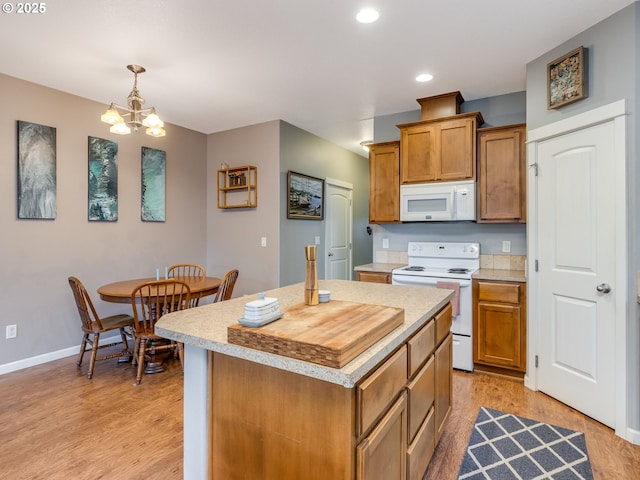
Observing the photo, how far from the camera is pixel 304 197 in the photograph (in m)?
4.75

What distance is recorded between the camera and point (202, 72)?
122 inches

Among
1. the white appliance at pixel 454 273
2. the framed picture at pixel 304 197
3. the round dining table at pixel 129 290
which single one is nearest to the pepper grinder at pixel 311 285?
the round dining table at pixel 129 290

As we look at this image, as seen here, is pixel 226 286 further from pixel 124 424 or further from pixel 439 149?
pixel 439 149

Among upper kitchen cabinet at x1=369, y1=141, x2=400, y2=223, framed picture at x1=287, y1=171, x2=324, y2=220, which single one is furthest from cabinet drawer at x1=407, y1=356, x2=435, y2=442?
framed picture at x1=287, y1=171, x2=324, y2=220

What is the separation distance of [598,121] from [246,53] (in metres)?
2.54

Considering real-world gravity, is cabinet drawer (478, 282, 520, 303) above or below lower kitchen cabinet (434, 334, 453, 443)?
above

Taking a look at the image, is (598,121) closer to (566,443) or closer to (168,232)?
(566,443)

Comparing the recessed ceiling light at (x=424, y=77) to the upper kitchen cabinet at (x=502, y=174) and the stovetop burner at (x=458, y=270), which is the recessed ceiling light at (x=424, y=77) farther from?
the stovetop burner at (x=458, y=270)

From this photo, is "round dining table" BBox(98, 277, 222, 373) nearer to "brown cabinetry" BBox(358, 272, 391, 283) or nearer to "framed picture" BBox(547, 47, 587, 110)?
"brown cabinetry" BBox(358, 272, 391, 283)

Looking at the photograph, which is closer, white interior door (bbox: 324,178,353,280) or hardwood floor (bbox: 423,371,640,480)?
hardwood floor (bbox: 423,371,640,480)

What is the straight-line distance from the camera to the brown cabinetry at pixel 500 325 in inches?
117

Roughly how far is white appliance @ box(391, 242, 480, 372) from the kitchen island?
1666 millimetres

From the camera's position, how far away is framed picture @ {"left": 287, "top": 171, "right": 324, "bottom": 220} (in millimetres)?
4477

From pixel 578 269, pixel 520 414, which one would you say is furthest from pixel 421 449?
pixel 578 269
